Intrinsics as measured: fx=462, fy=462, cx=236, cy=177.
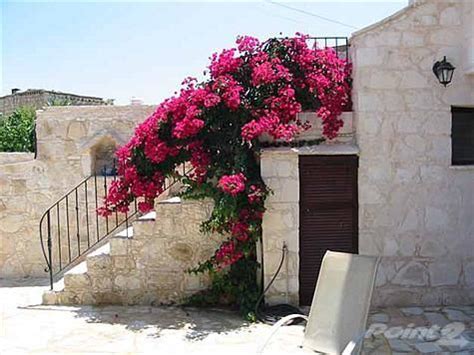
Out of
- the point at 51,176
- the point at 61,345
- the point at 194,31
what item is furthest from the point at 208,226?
the point at 194,31

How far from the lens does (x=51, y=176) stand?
834 cm

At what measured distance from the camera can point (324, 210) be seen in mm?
6258

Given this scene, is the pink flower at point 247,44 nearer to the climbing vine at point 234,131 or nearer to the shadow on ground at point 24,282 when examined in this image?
the climbing vine at point 234,131

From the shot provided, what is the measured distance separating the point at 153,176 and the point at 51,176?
3.07 m

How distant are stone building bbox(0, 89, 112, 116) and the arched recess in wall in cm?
684

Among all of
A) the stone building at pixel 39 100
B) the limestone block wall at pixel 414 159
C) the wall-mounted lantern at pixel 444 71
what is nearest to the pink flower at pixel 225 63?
the limestone block wall at pixel 414 159

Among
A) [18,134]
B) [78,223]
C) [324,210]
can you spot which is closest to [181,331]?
[324,210]

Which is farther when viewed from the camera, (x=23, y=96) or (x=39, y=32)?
(x=23, y=96)

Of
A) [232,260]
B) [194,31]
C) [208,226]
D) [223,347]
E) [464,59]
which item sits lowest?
[223,347]

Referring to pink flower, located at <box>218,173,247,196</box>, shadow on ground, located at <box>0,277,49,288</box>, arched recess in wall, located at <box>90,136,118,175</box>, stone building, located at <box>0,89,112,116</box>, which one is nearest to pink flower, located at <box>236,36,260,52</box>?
pink flower, located at <box>218,173,247,196</box>

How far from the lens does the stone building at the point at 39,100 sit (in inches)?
622

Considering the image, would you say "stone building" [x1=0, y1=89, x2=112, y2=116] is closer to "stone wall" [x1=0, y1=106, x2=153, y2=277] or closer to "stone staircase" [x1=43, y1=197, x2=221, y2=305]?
"stone wall" [x1=0, y1=106, x2=153, y2=277]

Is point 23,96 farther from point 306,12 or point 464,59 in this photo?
point 464,59

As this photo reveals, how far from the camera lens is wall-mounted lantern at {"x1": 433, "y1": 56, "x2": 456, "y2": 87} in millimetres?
5973
